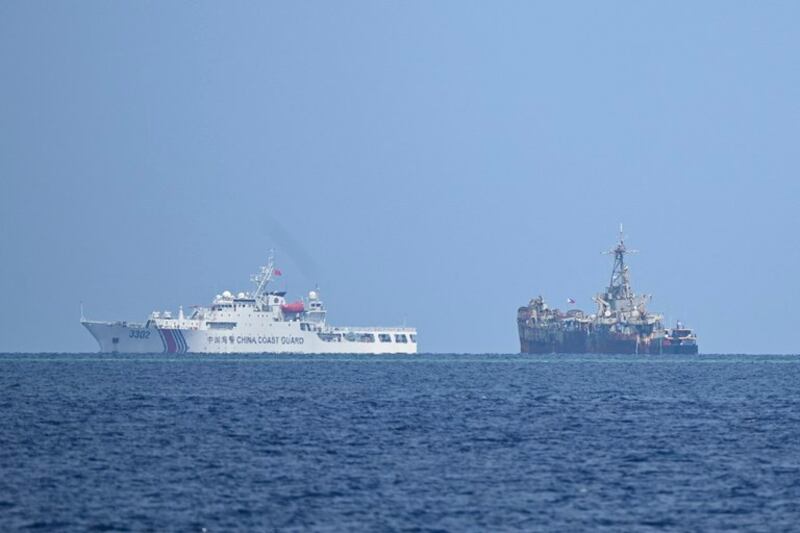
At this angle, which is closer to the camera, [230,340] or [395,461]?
[395,461]

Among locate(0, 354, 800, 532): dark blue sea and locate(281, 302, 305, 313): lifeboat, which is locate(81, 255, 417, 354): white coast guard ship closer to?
locate(281, 302, 305, 313): lifeboat

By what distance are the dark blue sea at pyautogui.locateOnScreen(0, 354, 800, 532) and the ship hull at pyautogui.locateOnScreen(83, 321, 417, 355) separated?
3582 inches

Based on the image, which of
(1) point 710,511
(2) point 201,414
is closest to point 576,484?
(1) point 710,511

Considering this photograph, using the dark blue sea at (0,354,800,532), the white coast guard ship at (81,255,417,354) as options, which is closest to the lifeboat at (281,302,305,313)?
the white coast guard ship at (81,255,417,354)

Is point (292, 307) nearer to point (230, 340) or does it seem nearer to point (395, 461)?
point (230, 340)

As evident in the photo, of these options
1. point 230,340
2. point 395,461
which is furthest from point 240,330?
point 395,461

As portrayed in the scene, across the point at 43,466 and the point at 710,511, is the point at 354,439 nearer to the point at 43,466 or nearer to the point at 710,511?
the point at 43,466

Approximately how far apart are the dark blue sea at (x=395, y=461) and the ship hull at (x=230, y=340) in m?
91.0

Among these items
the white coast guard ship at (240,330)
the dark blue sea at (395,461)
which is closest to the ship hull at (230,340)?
the white coast guard ship at (240,330)

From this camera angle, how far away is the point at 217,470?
43000mm

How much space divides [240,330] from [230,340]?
1.79 metres

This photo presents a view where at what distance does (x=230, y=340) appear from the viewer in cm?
17838

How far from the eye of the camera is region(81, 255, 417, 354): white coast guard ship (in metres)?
176

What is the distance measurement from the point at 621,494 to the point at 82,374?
8325 centimetres
